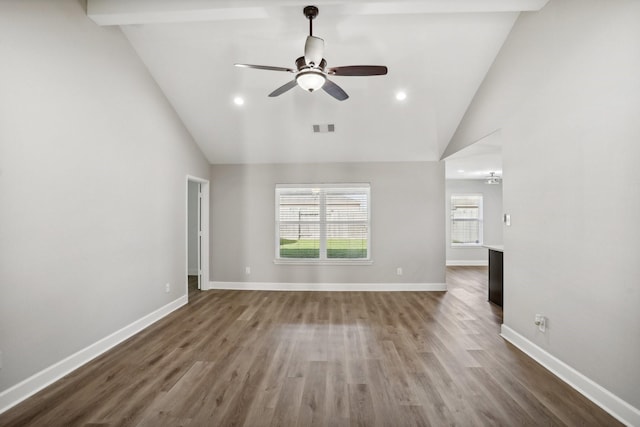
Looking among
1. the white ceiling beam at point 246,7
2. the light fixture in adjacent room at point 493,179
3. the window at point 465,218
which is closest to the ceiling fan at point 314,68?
the white ceiling beam at point 246,7

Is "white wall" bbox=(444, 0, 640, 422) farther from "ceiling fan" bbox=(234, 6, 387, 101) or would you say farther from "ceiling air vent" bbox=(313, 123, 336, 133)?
"ceiling air vent" bbox=(313, 123, 336, 133)

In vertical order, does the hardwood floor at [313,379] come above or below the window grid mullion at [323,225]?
below

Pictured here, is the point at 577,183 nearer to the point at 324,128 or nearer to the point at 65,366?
the point at 324,128

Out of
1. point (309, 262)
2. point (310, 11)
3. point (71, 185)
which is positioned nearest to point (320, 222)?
point (309, 262)

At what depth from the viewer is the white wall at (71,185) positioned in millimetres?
2180

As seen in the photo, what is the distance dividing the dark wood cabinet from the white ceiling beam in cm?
327

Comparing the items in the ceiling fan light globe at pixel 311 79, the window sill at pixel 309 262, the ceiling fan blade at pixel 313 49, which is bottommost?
the window sill at pixel 309 262

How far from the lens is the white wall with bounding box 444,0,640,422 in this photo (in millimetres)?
1965

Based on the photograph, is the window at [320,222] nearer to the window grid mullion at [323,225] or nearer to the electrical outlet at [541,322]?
the window grid mullion at [323,225]

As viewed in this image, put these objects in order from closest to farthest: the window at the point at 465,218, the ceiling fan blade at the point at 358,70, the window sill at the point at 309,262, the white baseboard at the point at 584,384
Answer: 1. the white baseboard at the point at 584,384
2. the ceiling fan blade at the point at 358,70
3. the window sill at the point at 309,262
4. the window at the point at 465,218

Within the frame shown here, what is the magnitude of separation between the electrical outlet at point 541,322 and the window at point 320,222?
10.1 feet

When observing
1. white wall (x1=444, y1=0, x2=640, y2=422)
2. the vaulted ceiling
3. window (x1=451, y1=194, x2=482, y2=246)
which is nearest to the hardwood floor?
white wall (x1=444, y1=0, x2=640, y2=422)

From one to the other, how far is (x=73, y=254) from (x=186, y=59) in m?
2.47

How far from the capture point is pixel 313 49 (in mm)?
2422
